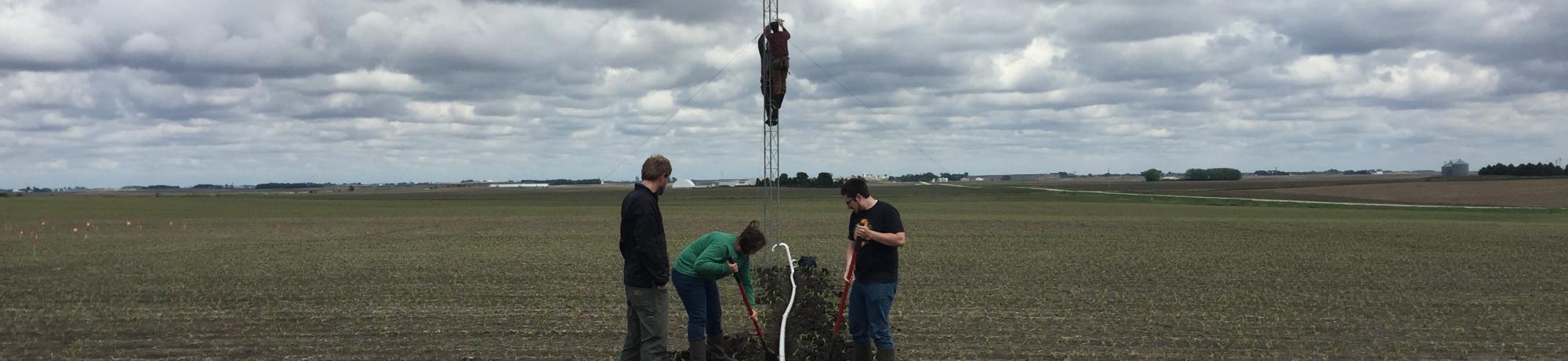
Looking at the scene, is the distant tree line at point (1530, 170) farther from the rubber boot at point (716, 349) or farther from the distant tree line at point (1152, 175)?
the rubber boot at point (716, 349)

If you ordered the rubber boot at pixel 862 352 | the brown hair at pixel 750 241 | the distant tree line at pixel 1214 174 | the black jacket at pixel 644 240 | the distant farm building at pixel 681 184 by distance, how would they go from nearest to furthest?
the black jacket at pixel 644 240 < the brown hair at pixel 750 241 < the rubber boot at pixel 862 352 < the distant farm building at pixel 681 184 < the distant tree line at pixel 1214 174

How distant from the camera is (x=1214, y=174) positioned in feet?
592

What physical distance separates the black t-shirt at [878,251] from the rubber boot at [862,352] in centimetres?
81

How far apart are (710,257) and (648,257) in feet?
2.33

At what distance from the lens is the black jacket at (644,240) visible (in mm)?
7539

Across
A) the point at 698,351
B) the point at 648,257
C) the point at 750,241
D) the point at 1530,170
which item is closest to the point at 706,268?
the point at 750,241

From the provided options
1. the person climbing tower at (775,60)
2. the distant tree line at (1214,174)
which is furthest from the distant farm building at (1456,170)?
the person climbing tower at (775,60)

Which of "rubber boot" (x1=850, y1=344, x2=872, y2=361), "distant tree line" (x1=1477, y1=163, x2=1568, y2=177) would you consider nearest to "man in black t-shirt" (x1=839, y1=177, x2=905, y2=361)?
"rubber boot" (x1=850, y1=344, x2=872, y2=361)

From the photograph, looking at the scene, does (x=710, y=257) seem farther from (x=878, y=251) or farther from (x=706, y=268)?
(x=878, y=251)

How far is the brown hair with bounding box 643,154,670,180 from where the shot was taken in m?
7.61

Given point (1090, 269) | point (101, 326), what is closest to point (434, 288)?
point (101, 326)

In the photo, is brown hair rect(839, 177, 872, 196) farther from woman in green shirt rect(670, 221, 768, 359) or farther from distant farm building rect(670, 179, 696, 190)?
distant farm building rect(670, 179, 696, 190)

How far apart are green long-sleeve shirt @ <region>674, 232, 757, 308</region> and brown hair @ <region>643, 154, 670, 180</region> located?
0.73 metres

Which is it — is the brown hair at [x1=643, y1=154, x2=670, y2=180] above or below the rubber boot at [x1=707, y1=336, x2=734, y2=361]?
above
